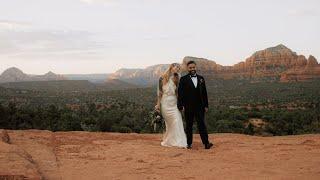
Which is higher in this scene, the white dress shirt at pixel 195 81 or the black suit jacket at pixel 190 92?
the white dress shirt at pixel 195 81

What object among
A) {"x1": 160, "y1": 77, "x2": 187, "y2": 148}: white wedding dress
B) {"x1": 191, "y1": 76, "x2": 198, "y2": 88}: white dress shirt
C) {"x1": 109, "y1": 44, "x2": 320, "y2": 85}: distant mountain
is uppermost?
{"x1": 109, "y1": 44, "x2": 320, "y2": 85}: distant mountain

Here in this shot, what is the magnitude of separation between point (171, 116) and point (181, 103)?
0.41 m

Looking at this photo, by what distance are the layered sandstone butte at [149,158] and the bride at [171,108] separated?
0.36 metres

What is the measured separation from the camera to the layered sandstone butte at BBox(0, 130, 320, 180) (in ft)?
25.4

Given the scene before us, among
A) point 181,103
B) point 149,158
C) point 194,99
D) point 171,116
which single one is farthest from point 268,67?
point 149,158

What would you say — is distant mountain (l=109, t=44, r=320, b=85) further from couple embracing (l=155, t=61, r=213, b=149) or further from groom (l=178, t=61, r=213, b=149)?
groom (l=178, t=61, r=213, b=149)

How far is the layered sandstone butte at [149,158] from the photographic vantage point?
25.4 ft

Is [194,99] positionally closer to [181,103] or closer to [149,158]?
[181,103]

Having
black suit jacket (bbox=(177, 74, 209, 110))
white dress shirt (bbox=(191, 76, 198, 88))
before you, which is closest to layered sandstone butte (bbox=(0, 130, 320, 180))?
black suit jacket (bbox=(177, 74, 209, 110))

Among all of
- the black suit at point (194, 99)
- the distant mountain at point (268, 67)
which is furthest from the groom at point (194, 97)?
the distant mountain at point (268, 67)

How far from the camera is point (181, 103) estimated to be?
35.5 feet

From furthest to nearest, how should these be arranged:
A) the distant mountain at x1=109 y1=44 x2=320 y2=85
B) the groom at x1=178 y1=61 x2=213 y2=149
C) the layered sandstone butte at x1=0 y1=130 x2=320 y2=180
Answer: the distant mountain at x1=109 y1=44 x2=320 y2=85 < the groom at x1=178 y1=61 x2=213 y2=149 < the layered sandstone butte at x1=0 y1=130 x2=320 y2=180

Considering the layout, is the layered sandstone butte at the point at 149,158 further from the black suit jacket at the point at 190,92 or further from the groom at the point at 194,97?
the black suit jacket at the point at 190,92

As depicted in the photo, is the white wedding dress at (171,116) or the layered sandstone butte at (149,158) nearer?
the layered sandstone butte at (149,158)
